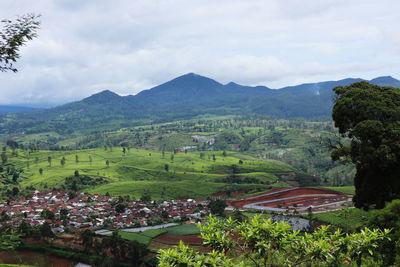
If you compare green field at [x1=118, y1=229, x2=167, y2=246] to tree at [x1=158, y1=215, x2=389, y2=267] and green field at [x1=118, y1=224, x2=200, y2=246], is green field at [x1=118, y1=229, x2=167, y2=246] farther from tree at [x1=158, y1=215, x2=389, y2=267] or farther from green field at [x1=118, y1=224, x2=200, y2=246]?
tree at [x1=158, y1=215, x2=389, y2=267]

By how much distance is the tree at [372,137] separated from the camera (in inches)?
967

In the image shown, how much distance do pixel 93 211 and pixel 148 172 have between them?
52961mm

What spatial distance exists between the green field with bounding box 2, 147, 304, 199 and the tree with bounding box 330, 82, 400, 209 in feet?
238

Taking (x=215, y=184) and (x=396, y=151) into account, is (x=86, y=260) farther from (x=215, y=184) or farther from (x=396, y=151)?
(x=215, y=184)

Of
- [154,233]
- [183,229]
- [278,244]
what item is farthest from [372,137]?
[154,233]

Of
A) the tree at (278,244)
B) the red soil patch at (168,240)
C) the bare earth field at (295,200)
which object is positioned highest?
the tree at (278,244)

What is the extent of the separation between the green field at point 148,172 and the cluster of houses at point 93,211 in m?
8.72

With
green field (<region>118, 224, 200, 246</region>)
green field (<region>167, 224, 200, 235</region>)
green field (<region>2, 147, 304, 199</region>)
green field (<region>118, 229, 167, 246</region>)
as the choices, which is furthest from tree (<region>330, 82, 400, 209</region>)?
green field (<region>2, 147, 304, 199</region>)

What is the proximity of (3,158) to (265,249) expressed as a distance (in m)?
165

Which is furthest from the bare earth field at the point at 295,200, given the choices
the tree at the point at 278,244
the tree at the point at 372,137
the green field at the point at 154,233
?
the tree at the point at 278,244

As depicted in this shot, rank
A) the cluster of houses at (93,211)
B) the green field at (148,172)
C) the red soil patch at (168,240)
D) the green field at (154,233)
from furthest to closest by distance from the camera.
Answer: the green field at (148,172), the cluster of houses at (93,211), the green field at (154,233), the red soil patch at (168,240)

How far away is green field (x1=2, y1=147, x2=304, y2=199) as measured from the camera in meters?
102

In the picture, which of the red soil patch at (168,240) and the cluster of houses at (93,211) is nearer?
the red soil patch at (168,240)

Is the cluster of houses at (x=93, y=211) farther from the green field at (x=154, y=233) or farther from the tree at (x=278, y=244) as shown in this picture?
the tree at (x=278, y=244)
